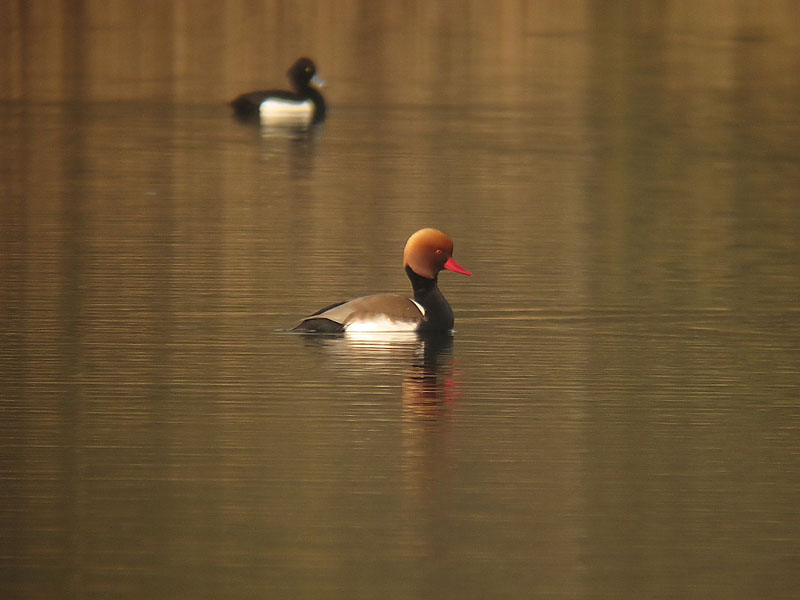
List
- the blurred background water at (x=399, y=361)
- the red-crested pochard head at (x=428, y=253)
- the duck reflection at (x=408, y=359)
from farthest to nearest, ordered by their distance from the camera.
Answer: the red-crested pochard head at (x=428, y=253)
the duck reflection at (x=408, y=359)
the blurred background water at (x=399, y=361)

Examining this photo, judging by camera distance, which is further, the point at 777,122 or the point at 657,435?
the point at 777,122

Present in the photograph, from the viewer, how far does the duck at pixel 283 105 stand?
2702 centimetres

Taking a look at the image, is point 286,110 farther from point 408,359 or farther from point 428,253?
point 408,359

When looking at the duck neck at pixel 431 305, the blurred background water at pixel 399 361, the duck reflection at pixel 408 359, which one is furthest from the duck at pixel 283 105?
the duck reflection at pixel 408 359

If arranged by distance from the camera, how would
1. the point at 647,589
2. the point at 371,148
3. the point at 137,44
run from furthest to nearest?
the point at 137,44 → the point at 371,148 → the point at 647,589

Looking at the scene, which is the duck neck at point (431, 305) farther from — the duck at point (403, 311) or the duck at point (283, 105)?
the duck at point (283, 105)

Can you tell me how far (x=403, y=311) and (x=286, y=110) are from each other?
1644cm

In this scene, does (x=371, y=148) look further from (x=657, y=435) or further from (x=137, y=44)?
(x=137, y=44)

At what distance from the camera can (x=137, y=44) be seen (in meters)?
39.1

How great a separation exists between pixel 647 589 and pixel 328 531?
4.19ft

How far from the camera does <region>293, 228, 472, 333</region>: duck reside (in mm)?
11109

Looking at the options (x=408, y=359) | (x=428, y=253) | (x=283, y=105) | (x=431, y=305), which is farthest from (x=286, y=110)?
(x=408, y=359)

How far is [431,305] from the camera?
11.2 meters

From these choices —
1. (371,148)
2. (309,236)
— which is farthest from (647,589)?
(371,148)
